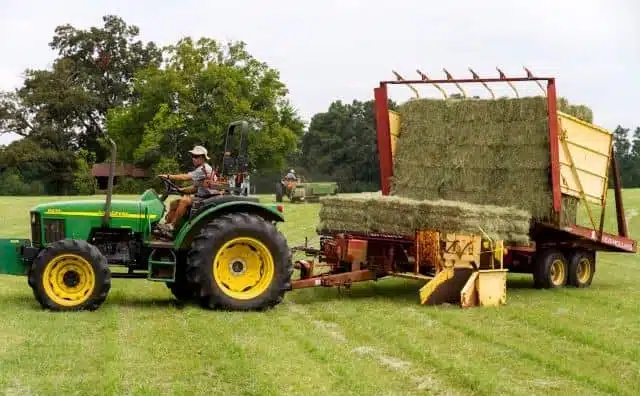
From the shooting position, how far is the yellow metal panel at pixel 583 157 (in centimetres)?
1242

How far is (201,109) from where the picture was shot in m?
56.1

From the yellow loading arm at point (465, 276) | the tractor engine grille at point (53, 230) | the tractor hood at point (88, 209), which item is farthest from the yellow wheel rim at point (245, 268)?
the yellow loading arm at point (465, 276)

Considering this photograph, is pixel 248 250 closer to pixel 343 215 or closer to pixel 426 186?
pixel 343 215

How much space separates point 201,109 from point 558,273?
44.7 meters

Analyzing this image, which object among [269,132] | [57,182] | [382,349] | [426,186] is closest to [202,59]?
[269,132]

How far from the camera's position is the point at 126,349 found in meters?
7.75

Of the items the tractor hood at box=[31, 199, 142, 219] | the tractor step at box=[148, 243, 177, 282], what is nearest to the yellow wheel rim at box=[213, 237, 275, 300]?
the tractor step at box=[148, 243, 177, 282]

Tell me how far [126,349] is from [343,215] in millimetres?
5034

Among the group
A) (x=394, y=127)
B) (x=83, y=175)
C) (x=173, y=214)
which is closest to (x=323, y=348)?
(x=173, y=214)

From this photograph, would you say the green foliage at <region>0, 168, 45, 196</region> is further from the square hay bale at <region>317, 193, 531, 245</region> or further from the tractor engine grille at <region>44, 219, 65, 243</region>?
the tractor engine grille at <region>44, 219, 65, 243</region>

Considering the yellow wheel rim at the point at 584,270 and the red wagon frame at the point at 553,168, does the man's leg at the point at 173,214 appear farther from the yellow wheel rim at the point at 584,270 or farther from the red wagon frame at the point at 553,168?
the yellow wheel rim at the point at 584,270

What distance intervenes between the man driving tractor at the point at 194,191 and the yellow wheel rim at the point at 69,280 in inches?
42.1

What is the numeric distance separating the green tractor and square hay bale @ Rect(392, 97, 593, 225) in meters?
3.54

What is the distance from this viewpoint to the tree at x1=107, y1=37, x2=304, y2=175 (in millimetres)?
54406
